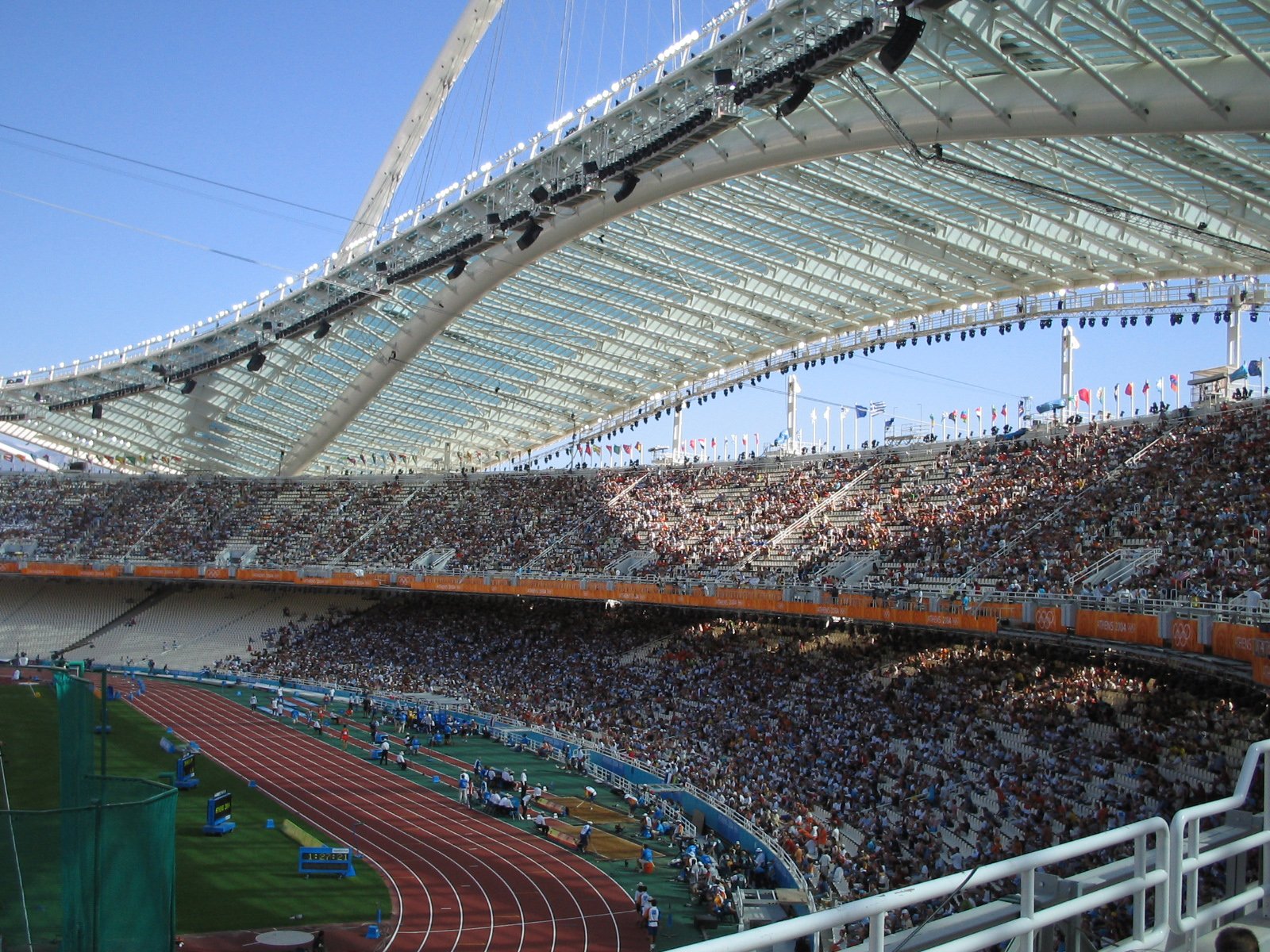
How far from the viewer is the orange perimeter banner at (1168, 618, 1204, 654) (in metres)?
17.8

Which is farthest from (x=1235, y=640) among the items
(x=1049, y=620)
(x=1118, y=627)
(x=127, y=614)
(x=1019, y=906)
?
(x=127, y=614)

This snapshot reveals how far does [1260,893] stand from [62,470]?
71.8 metres

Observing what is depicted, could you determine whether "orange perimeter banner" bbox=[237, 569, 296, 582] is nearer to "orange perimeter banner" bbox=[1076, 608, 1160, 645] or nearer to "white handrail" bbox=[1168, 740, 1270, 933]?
"orange perimeter banner" bbox=[1076, 608, 1160, 645]

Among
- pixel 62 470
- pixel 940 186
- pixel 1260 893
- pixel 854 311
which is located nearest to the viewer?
pixel 1260 893

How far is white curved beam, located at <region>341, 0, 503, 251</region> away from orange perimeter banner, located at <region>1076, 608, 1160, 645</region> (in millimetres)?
30290

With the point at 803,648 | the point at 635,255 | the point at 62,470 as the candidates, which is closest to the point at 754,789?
the point at 803,648

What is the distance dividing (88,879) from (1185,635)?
52.9 ft

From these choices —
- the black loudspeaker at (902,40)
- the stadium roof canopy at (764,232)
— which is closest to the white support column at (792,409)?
the stadium roof canopy at (764,232)

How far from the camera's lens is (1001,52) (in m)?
18.9

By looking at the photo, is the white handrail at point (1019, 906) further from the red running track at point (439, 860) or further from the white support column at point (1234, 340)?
the white support column at point (1234, 340)

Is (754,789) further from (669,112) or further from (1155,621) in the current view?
(669,112)

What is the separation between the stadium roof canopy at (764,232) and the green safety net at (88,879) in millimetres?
15070

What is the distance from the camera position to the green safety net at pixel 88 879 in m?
8.41

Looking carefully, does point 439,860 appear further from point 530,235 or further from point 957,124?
point 957,124
